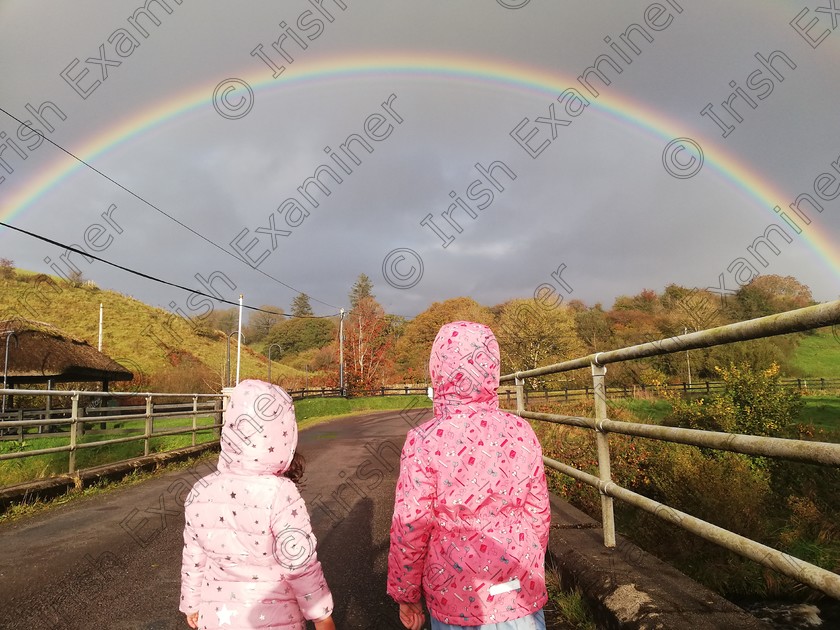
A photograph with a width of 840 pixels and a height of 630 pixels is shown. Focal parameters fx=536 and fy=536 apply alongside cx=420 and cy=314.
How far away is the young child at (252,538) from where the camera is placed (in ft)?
5.75

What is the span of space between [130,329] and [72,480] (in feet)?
197

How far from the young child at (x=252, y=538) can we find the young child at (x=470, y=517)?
0.31m

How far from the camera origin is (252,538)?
178cm

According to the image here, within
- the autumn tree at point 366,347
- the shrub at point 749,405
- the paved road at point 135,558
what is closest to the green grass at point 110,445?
the paved road at point 135,558

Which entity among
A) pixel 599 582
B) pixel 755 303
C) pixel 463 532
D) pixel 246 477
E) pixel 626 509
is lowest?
pixel 626 509

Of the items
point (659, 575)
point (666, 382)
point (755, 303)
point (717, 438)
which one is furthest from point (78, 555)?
point (755, 303)

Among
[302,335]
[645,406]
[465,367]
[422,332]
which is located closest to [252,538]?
[465,367]

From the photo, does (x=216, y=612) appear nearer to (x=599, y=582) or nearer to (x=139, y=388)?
(x=599, y=582)

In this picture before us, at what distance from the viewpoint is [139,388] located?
38688mm

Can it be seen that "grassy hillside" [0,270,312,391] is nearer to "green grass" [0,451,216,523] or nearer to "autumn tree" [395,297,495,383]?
"autumn tree" [395,297,495,383]

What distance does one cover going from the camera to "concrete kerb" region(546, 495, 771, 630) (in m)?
2.00

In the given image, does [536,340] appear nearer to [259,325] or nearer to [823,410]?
[823,410]

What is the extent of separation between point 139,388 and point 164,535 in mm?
38421

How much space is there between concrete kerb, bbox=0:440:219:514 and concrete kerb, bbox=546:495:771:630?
5.61 m
